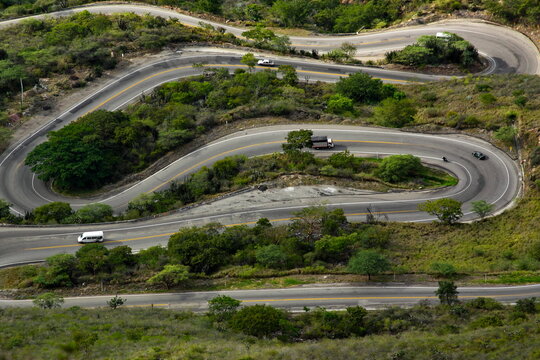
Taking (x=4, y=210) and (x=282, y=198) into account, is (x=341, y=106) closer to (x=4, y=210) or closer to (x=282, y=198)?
(x=282, y=198)

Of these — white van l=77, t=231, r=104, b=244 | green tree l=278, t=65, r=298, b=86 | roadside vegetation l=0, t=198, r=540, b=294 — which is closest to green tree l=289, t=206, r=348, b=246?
roadside vegetation l=0, t=198, r=540, b=294

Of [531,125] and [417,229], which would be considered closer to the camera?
[417,229]

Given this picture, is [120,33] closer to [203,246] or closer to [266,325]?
[203,246]

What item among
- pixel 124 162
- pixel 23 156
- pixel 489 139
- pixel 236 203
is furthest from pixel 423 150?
pixel 23 156

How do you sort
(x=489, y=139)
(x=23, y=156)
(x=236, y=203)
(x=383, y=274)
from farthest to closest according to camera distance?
(x=23, y=156)
(x=489, y=139)
(x=236, y=203)
(x=383, y=274)

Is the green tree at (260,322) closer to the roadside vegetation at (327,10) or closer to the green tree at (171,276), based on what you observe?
the green tree at (171,276)

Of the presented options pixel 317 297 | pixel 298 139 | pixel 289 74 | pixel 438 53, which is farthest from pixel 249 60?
pixel 317 297

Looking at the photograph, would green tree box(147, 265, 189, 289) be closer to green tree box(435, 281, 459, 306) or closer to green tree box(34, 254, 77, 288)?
green tree box(34, 254, 77, 288)
